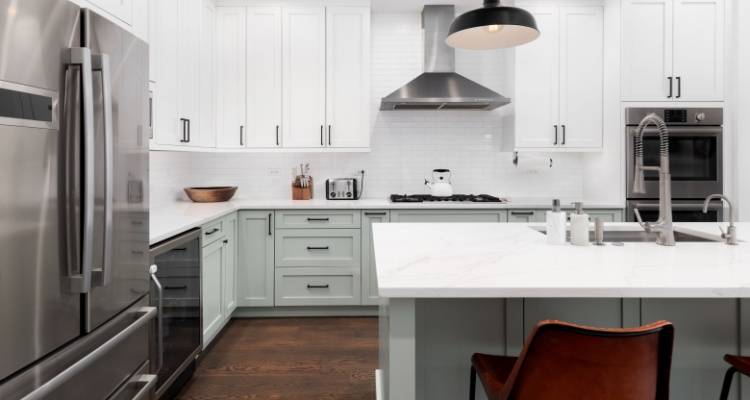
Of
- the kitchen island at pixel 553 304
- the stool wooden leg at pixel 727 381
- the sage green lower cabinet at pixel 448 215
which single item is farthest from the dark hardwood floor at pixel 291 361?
the stool wooden leg at pixel 727 381

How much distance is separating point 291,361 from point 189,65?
7.20 ft

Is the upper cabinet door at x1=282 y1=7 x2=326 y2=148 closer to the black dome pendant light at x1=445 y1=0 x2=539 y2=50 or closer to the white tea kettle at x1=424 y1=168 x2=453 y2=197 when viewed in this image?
the white tea kettle at x1=424 y1=168 x2=453 y2=197

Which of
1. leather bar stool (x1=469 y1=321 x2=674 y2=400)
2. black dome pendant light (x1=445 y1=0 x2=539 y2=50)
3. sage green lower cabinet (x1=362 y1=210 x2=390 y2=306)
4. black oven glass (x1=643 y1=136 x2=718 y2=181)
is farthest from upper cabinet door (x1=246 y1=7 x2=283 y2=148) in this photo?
leather bar stool (x1=469 y1=321 x2=674 y2=400)

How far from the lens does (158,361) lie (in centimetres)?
228

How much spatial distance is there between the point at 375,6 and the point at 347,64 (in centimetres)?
67

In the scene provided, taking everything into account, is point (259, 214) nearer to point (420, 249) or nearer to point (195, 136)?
point (195, 136)

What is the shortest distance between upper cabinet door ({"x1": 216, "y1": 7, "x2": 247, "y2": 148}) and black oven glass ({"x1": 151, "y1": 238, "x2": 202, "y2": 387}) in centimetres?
167

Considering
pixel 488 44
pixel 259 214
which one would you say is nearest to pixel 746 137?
pixel 488 44

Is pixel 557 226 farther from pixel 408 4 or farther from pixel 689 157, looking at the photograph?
pixel 408 4

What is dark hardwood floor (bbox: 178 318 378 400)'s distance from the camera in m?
2.69

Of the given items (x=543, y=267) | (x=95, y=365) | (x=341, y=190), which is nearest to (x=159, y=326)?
(x=95, y=365)

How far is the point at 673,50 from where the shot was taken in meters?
4.06

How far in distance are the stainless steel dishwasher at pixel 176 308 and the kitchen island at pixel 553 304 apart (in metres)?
1.07

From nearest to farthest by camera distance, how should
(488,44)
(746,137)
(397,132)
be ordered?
(488,44)
(746,137)
(397,132)
